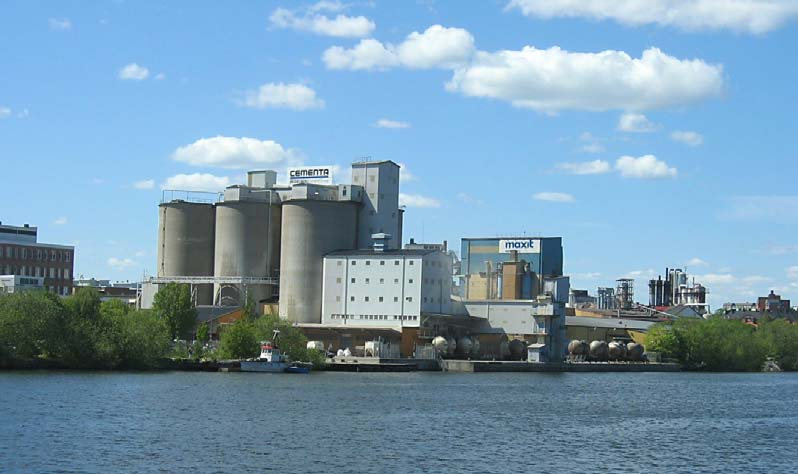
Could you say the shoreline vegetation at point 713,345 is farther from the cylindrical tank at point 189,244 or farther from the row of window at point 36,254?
the row of window at point 36,254

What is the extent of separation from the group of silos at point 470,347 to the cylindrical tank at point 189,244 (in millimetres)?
33020

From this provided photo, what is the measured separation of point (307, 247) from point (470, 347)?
2210 cm

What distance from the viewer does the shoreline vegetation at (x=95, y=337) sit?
311ft

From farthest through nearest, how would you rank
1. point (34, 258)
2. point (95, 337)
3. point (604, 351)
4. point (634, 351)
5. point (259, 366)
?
point (34, 258) < point (634, 351) < point (604, 351) < point (259, 366) < point (95, 337)

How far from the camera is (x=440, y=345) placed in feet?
426

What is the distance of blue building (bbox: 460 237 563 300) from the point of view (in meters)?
144

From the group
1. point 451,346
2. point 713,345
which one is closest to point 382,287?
point 451,346

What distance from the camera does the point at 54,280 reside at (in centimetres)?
16438

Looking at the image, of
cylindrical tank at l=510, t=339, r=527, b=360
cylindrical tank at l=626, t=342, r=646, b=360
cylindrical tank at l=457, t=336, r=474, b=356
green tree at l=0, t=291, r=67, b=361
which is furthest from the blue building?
green tree at l=0, t=291, r=67, b=361

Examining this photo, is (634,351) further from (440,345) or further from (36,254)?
(36,254)

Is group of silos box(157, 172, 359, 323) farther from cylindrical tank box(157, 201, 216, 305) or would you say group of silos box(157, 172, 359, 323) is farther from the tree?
the tree

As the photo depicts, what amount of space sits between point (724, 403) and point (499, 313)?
49489mm

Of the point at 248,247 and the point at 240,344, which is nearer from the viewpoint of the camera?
the point at 240,344

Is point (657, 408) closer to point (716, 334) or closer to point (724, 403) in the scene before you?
point (724, 403)
